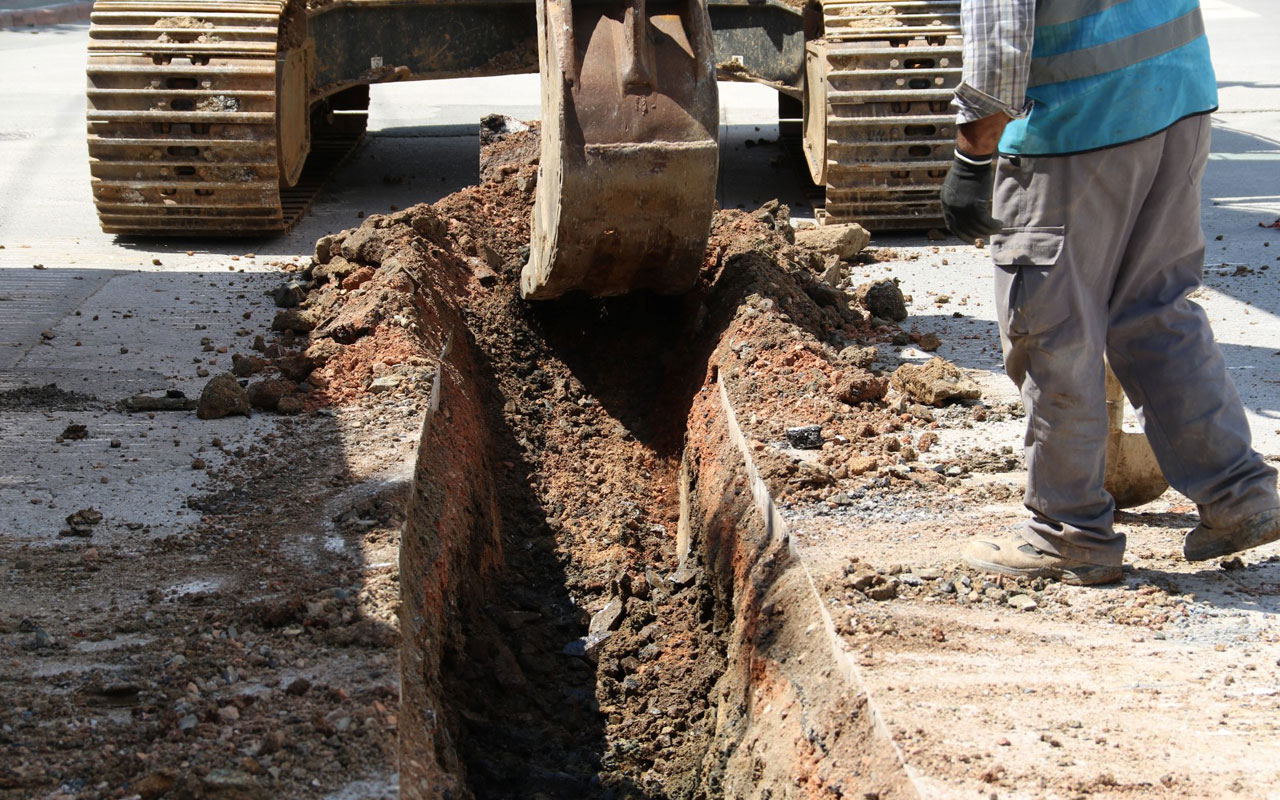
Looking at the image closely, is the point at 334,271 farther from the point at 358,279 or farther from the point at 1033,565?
the point at 1033,565

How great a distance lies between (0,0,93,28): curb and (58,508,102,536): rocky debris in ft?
62.1

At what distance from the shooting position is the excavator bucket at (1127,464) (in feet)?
14.8

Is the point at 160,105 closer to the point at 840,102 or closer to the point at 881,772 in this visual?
the point at 840,102

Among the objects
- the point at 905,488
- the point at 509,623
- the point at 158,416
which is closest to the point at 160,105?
the point at 158,416

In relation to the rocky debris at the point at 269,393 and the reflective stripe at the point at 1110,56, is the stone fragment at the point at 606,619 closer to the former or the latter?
the rocky debris at the point at 269,393

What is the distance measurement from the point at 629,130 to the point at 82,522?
8.45ft

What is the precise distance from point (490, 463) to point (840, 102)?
424cm

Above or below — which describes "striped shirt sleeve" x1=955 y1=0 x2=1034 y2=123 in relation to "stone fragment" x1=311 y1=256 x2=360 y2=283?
above

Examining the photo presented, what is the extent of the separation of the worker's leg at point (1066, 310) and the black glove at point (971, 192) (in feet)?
0.28

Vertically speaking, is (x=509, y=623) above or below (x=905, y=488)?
below

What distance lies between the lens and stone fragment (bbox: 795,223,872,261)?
8125 mm

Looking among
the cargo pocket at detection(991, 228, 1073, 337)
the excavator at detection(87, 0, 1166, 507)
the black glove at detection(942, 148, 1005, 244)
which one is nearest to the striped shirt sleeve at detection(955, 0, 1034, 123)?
the black glove at detection(942, 148, 1005, 244)

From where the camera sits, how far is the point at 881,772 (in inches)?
124

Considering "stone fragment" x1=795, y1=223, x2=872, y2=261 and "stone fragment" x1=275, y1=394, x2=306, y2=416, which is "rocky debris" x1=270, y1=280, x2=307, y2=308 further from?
"stone fragment" x1=795, y1=223, x2=872, y2=261
